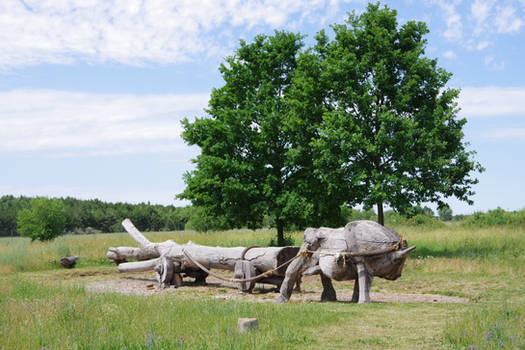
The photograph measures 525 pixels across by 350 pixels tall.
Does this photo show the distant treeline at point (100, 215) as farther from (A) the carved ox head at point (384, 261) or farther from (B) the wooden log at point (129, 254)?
(A) the carved ox head at point (384, 261)

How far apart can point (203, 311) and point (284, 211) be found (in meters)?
15.6

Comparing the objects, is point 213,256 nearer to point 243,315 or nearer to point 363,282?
point 363,282

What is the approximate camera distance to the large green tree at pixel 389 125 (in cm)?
2134

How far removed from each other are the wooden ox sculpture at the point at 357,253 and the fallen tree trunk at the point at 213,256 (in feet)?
4.55

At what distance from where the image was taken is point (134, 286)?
16344 millimetres

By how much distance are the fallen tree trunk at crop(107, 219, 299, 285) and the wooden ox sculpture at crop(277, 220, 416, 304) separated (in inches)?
54.6

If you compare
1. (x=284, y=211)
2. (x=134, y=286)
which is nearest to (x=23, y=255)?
(x=134, y=286)

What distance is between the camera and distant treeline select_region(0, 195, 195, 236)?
7775 centimetres

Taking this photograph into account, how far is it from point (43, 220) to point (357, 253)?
40230 mm

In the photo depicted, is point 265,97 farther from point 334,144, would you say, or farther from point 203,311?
point 203,311

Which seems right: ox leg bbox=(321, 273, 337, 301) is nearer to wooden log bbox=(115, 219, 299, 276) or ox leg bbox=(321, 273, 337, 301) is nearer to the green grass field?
the green grass field

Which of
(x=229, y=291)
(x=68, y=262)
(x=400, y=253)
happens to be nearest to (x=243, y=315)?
(x=400, y=253)

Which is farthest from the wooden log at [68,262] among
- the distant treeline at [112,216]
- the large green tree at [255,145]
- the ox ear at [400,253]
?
the distant treeline at [112,216]

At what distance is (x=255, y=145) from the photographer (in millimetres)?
25109
